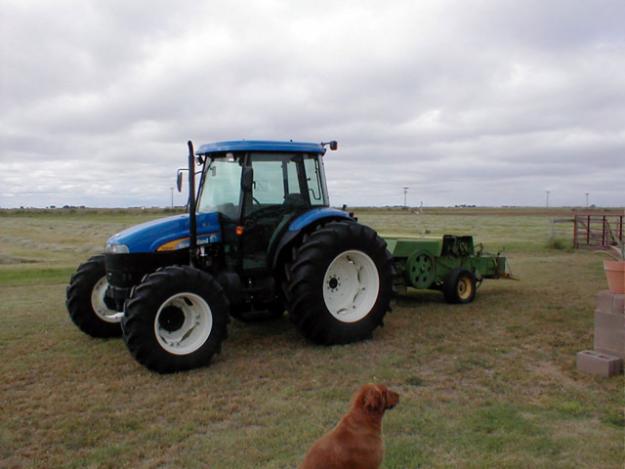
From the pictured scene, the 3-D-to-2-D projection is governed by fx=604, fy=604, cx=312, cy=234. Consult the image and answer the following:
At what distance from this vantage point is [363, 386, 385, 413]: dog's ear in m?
3.31

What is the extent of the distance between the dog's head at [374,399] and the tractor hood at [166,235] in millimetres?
3860

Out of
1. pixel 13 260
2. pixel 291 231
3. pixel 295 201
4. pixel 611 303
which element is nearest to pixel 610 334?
pixel 611 303

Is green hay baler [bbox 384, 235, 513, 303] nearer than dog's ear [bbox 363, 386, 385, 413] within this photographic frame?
No

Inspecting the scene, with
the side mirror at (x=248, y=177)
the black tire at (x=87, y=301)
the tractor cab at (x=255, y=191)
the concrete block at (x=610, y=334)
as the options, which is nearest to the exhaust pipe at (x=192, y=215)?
the tractor cab at (x=255, y=191)

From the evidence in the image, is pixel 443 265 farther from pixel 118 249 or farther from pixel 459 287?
pixel 118 249

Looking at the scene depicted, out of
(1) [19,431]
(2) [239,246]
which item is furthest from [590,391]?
(1) [19,431]

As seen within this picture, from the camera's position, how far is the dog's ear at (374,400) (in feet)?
10.9

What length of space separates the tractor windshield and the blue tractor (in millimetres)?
12

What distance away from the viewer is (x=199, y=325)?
629 centimetres

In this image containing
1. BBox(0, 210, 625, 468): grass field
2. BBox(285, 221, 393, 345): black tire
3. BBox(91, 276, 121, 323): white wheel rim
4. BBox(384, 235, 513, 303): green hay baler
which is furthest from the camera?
BBox(384, 235, 513, 303): green hay baler

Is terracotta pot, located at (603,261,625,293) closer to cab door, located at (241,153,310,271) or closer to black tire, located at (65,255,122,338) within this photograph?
cab door, located at (241,153,310,271)

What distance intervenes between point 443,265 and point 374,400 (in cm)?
695

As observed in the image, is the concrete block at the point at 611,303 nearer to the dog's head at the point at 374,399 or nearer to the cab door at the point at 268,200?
the cab door at the point at 268,200

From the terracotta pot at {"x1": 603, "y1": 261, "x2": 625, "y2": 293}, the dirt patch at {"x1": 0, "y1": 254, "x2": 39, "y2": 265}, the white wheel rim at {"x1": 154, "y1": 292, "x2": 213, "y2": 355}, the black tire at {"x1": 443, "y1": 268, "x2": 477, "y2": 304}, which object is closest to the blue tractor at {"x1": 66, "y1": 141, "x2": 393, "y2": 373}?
the white wheel rim at {"x1": 154, "y1": 292, "x2": 213, "y2": 355}
